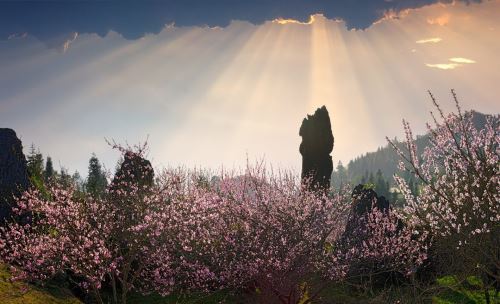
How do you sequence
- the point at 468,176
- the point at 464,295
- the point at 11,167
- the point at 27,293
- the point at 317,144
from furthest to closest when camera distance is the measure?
the point at 317,144
the point at 11,167
the point at 464,295
the point at 27,293
the point at 468,176

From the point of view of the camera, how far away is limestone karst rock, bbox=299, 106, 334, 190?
3794 cm

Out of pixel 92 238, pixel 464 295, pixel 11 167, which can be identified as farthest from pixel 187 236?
pixel 464 295

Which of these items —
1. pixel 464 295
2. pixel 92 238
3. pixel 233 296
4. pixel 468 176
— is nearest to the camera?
pixel 468 176

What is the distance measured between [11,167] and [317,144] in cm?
2566

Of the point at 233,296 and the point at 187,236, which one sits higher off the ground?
the point at 187,236

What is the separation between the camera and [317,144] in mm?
38719

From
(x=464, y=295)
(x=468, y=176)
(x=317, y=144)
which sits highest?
(x=317, y=144)

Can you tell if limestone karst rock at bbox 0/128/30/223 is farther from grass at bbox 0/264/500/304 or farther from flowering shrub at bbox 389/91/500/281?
flowering shrub at bbox 389/91/500/281

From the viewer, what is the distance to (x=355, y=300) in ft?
56.1

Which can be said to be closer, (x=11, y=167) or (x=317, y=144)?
(x=11, y=167)

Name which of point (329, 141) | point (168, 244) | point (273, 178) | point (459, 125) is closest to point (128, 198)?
point (168, 244)

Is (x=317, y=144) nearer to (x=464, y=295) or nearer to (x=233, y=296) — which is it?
(x=464, y=295)

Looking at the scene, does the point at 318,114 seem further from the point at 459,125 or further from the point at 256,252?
the point at 459,125

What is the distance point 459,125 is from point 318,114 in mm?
33757
